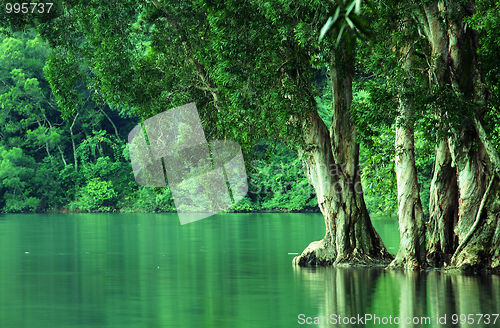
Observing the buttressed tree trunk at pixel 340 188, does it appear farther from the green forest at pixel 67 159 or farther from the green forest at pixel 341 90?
the green forest at pixel 67 159

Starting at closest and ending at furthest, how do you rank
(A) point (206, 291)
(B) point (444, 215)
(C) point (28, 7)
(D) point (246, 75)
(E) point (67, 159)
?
(A) point (206, 291), (D) point (246, 75), (B) point (444, 215), (C) point (28, 7), (E) point (67, 159)

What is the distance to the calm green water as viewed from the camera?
11992mm

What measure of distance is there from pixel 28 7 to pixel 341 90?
26.5 feet

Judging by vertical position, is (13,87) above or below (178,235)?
above

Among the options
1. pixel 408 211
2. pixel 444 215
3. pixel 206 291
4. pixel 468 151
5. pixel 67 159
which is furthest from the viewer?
pixel 67 159

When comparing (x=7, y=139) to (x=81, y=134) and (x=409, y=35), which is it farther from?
(x=409, y=35)

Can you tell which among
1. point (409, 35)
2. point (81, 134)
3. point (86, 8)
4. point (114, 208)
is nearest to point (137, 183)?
point (114, 208)

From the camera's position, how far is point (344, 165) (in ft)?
61.7

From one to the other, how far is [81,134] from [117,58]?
52.2m

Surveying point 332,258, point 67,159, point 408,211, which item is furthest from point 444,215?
point 67,159

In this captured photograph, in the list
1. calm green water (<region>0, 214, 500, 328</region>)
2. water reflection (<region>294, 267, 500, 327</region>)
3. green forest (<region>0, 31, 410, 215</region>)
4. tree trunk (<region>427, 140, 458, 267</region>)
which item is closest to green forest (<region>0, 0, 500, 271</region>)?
tree trunk (<region>427, 140, 458, 267</region>)

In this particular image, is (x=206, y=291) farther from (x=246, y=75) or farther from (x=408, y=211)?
(x=408, y=211)

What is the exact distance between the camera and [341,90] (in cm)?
1869

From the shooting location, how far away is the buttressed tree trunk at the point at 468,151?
51.6ft
